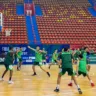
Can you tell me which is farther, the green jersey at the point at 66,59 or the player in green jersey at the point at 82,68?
the player in green jersey at the point at 82,68

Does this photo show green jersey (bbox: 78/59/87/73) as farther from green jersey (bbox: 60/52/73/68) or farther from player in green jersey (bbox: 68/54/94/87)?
green jersey (bbox: 60/52/73/68)

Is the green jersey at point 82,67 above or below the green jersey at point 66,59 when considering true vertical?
below

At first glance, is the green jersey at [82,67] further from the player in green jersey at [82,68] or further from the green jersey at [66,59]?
the green jersey at [66,59]

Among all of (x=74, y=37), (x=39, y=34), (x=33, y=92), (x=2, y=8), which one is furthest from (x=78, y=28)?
(x=33, y=92)

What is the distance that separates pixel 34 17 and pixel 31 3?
9.81 feet

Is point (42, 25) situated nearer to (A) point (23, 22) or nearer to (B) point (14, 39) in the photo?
(A) point (23, 22)

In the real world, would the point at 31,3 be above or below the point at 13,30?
above

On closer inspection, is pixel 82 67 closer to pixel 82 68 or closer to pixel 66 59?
pixel 82 68

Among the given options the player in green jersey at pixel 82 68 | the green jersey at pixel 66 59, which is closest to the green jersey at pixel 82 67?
the player in green jersey at pixel 82 68

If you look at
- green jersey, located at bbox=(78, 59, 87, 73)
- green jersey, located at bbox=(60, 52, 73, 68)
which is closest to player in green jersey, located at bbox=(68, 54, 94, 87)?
green jersey, located at bbox=(78, 59, 87, 73)

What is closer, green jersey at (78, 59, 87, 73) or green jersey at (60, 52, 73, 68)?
green jersey at (60, 52, 73, 68)

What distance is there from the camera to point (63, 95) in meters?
9.91

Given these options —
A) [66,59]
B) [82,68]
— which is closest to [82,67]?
[82,68]

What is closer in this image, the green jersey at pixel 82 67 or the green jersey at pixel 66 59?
the green jersey at pixel 66 59
